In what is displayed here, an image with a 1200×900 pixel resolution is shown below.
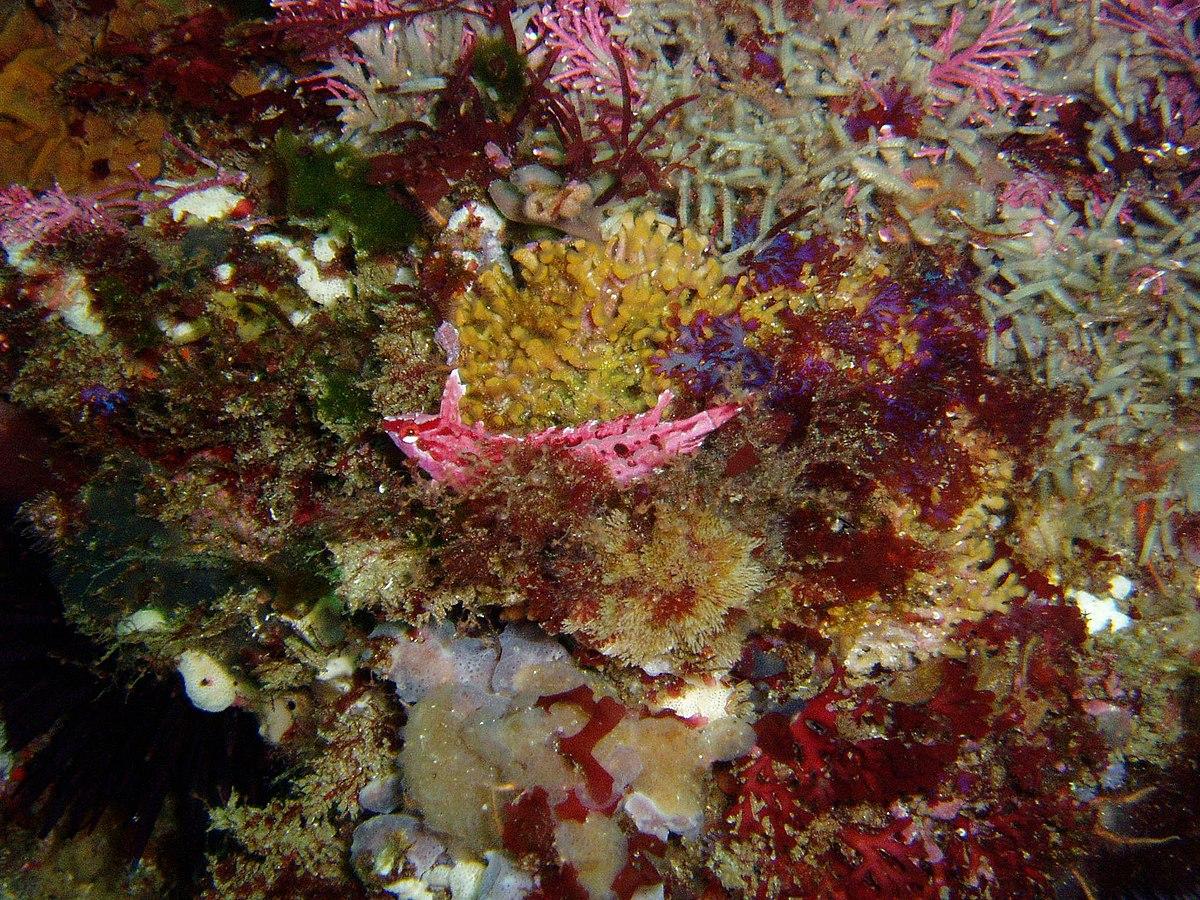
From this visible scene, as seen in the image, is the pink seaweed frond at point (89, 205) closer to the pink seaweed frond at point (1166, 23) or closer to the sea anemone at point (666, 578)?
the sea anemone at point (666, 578)

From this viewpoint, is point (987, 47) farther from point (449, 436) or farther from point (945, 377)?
point (449, 436)

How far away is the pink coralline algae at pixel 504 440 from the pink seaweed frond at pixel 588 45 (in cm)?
171

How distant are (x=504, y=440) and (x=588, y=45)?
212 cm

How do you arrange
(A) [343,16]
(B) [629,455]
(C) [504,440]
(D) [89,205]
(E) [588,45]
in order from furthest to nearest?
(D) [89,205] < (A) [343,16] < (E) [588,45] < (B) [629,455] < (C) [504,440]

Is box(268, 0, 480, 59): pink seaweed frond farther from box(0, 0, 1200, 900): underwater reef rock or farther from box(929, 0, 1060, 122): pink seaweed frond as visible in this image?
box(929, 0, 1060, 122): pink seaweed frond

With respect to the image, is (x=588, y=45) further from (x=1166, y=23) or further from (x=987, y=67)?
(x=1166, y=23)

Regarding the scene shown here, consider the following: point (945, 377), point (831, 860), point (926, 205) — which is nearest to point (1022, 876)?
point (831, 860)

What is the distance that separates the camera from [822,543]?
310 centimetres

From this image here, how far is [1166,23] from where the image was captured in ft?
9.41

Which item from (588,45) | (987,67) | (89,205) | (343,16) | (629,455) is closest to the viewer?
(629,455)

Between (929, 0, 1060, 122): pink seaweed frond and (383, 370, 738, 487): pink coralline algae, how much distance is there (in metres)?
2.10

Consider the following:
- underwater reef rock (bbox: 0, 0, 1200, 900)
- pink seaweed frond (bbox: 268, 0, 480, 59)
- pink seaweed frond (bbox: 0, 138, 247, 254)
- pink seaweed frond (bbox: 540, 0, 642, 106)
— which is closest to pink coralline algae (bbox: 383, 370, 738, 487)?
underwater reef rock (bbox: 0, 0, 1200, 900)

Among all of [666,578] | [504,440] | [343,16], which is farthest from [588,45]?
[666,578]

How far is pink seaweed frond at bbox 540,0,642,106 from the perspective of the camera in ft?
10.1
